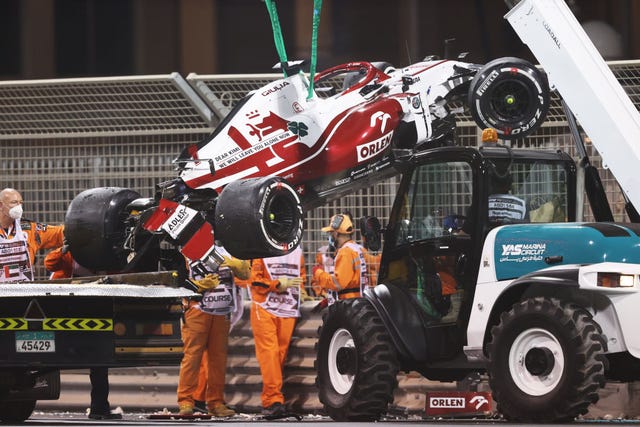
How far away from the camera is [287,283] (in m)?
14.0

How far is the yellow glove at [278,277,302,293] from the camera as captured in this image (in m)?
14.0

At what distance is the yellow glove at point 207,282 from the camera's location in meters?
12.7

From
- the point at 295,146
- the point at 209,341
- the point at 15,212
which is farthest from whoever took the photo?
the point at 209,341

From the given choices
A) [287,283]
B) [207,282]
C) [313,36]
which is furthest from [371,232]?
[287,283]

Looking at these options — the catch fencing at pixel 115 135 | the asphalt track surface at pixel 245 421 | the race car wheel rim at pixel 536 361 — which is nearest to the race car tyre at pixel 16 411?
the asphalt track surface at pixel 245 421

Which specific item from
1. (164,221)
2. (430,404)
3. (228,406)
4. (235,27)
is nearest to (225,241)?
(164,221)

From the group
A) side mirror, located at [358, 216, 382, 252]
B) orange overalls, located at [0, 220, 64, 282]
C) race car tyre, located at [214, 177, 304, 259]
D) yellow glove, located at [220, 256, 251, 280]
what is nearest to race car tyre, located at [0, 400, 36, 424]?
orange overalls, located at [0, 220, 64, 282]

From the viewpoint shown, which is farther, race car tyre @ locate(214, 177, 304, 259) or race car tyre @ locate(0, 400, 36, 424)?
race car tyre @ locate(0, 400, 36, 424)

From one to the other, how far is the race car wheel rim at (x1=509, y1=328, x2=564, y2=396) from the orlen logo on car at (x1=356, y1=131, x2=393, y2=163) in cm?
159

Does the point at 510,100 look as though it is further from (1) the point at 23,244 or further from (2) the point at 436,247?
(1) the point at 23,244

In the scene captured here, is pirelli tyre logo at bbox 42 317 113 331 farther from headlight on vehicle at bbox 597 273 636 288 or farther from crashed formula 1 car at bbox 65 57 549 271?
headlight on vehicle at bbox 597 273 636 288

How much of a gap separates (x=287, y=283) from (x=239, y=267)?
2.43ft

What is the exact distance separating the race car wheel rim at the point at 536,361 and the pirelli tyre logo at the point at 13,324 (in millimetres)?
3106

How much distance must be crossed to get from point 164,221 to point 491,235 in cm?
224
